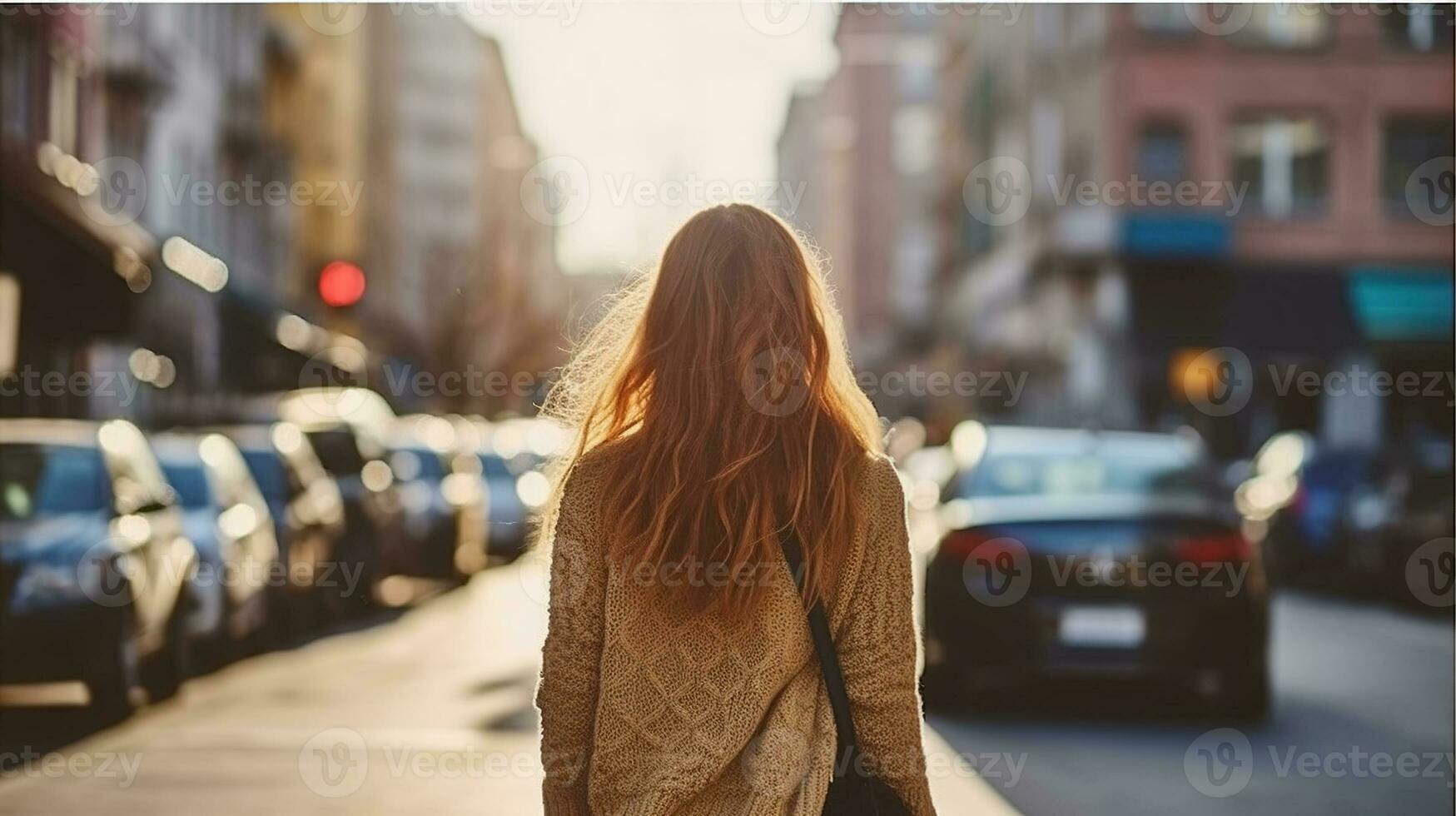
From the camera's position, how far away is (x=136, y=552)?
36.8 ft

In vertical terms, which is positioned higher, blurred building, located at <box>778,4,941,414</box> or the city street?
the city street

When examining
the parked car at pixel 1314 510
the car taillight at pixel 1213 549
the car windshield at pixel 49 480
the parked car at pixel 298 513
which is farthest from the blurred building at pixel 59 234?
the parked car at pixel 1314 510

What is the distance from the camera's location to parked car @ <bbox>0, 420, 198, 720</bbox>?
34.1 feet

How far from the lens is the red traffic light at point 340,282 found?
17.2 meters

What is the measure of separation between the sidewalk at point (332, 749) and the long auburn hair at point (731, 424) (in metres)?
3.30

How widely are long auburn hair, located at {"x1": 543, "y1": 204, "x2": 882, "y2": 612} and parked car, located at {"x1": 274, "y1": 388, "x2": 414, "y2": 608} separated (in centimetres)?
1475

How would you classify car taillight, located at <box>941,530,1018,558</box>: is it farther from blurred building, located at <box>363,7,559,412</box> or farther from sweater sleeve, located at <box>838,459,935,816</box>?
blurred building, located at <box>363,7,559,412</box>

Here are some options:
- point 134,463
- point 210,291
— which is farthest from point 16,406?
point 134,463

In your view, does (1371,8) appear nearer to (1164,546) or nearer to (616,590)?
(1164,546)

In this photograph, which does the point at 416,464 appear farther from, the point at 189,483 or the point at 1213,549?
the point at 1213,549

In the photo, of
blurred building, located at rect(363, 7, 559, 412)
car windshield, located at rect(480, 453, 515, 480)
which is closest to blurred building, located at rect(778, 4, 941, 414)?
blurred building, located at rect(363, 7, 559, 412)

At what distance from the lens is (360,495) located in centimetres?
1862

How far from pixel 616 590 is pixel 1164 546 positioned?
774cm

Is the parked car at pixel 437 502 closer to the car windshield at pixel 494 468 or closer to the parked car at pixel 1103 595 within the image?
the car windshield at pixel 494 468
